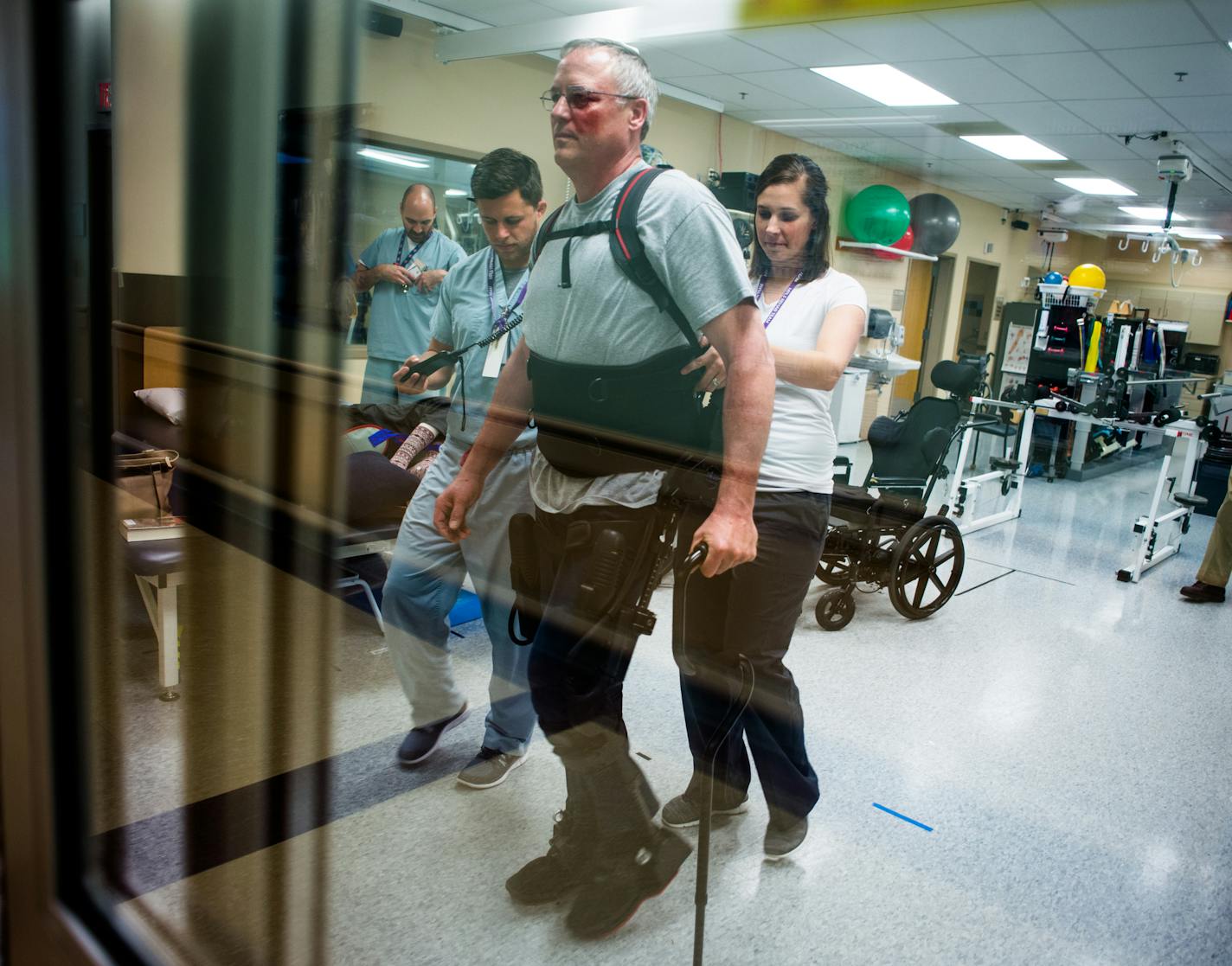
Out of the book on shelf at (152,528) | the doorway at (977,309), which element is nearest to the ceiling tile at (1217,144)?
the doorway at (977,309)

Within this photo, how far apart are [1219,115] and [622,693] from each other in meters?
1.06

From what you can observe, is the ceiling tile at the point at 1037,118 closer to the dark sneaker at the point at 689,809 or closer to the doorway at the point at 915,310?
the doorway at the point at 915,310

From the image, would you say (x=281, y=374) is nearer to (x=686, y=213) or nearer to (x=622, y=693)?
(x=686, y=213)

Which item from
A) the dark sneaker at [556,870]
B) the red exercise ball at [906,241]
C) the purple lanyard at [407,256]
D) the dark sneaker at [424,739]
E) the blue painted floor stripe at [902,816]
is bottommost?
the dark sneaker at [556,870]

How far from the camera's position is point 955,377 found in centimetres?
101

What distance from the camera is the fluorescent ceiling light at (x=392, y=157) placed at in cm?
100

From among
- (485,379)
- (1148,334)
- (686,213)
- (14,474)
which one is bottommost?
(14,474)

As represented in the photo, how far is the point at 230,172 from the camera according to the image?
1012mm

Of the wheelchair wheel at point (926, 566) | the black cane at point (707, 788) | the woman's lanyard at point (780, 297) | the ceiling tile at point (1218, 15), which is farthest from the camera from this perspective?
the wheelchair wheel at point (926, 566)

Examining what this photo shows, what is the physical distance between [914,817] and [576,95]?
4.62ft

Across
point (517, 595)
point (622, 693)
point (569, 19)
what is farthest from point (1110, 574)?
point (569, 19)

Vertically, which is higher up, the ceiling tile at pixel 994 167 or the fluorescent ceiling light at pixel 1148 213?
the ceiling tile at pixel 994 167

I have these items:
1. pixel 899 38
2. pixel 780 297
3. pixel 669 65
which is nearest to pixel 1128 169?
pixel 899 38

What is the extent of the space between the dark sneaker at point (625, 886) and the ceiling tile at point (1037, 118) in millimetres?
1239
